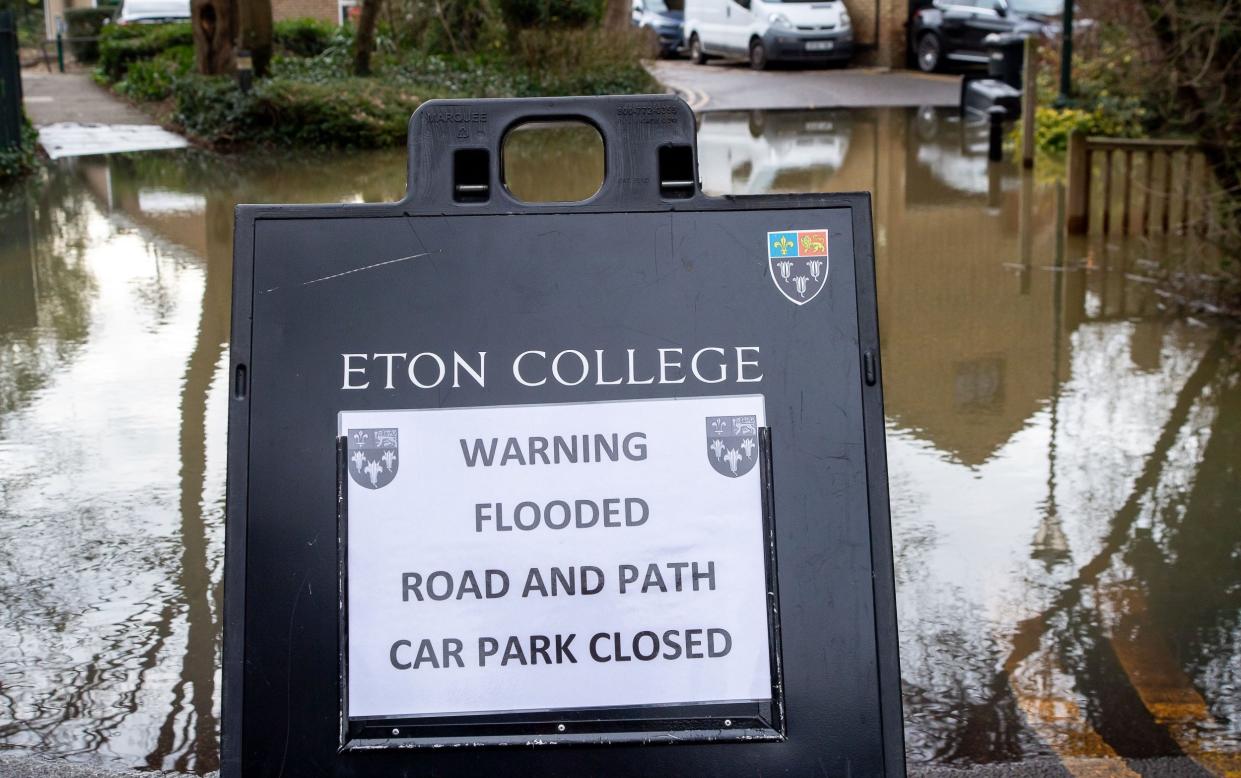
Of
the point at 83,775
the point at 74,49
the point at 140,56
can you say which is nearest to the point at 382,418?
the point at 83,775

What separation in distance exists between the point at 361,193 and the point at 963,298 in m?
6.47

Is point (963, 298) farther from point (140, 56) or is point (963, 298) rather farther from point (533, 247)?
point (140, 56)

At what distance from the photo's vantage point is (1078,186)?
10.1 meters

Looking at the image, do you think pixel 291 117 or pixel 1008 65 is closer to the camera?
pixel 291 117

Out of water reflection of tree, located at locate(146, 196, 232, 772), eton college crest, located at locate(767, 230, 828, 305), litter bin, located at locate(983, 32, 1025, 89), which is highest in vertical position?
eton college crest, located at locate(767, 230, 828, 305)

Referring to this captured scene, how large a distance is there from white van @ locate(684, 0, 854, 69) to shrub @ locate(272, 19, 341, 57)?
25.7 feet

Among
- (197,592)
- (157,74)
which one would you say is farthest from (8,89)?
(197,592)

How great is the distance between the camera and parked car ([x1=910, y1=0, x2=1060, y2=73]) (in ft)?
76.6

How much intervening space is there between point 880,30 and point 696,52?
3.91 meters

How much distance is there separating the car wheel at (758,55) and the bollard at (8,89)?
16.3 meters

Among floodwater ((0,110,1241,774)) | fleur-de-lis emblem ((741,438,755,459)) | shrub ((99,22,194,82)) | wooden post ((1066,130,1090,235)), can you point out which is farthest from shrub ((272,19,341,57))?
fleur-de-lis emblem ((741,438,755,459))

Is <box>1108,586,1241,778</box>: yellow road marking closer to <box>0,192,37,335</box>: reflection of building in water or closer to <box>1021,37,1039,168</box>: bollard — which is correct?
<box>0,192,37,335</box>: reflection of building in water

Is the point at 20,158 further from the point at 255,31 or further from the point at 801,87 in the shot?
the point at 801,87

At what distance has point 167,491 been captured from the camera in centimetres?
543
